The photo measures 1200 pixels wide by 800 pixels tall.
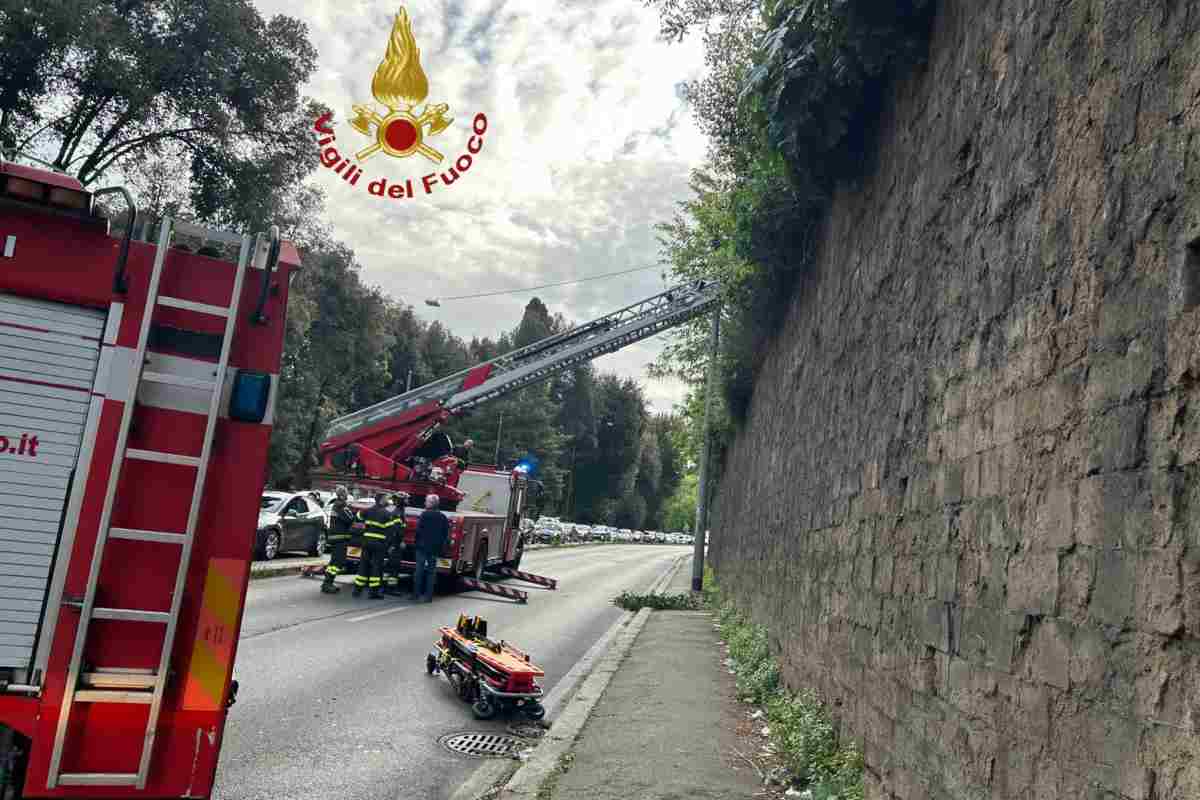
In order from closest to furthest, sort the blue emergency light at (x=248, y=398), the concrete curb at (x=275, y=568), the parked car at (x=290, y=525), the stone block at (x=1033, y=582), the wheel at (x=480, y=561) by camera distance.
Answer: the stone block at (x=1033, y=582) < the blue emergency light at (x=248, y=398) < the concrete curb at (x=275, y=568) < the wheel at (x=480, y=561) < the parked car at (x=290, y=525)

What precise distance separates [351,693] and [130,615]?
464cm

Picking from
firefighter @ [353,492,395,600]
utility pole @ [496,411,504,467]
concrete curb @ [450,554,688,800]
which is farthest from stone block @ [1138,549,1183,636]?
utility pole @ [496,411,504,467]

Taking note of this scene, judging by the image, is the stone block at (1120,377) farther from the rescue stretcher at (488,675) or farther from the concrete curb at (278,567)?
the concrete curb at (278,567)

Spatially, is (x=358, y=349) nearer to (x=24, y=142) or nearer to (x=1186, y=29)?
(x=24, y=142)

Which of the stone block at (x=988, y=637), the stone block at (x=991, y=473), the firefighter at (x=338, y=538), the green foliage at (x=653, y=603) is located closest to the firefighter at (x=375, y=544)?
the firefighter at (x=338, y=538)

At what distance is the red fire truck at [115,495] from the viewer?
3650 mm

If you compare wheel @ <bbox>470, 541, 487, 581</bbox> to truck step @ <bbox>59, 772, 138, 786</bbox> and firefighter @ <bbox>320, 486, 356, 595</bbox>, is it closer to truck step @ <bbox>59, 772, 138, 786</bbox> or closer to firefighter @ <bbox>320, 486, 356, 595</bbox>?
firefighter @ <bbox>320, 486, 356, 595</bbox>

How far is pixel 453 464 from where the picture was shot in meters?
19.4

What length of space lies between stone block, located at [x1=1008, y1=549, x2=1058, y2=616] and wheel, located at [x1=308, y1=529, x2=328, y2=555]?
69.3 feet

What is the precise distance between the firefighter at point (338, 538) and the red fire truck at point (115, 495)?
37.7 ft

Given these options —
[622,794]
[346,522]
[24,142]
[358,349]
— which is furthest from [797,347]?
[358,349]

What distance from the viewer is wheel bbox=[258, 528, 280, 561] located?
63.5 feet

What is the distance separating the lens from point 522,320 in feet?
274

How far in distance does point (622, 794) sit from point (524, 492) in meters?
16.4
